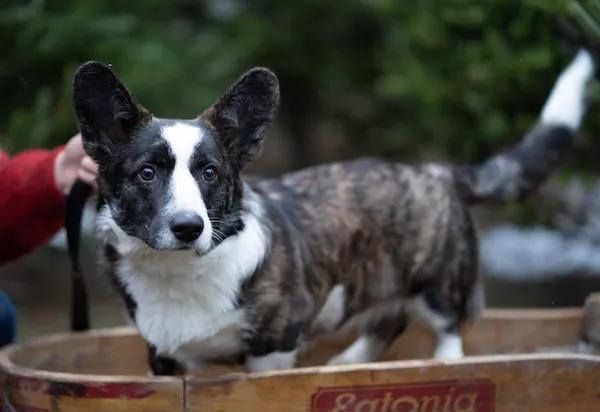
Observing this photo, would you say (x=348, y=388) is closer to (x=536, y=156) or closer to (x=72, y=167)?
(x=72, y=167)

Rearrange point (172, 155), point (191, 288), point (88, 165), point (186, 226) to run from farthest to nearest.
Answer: point (88, 165)
point (191, 288)
point (172, 155)
point (186, 226)

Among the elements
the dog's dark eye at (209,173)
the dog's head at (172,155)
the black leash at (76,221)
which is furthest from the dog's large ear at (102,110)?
the black leash at (76,221)

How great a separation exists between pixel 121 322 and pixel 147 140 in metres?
3.59

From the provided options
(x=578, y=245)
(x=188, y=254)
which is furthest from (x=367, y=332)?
(x=578, y=245)

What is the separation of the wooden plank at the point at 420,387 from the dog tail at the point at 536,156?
956mm

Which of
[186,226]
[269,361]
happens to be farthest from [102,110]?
[269,361]

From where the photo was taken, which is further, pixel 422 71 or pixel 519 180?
pixel 422 71

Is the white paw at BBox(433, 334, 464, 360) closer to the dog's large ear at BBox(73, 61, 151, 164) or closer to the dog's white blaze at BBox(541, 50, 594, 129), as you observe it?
the dog's white blaze at BBox(541, 50, 594, 129)

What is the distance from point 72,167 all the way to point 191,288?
28.4 inches

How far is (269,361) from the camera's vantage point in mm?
3180

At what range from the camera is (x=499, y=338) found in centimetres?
409

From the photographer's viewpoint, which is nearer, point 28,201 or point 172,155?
point 172,155

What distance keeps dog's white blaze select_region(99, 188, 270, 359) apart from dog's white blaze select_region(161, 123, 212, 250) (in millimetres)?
227

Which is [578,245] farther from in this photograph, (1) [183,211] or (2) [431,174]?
(1) [183,211]
